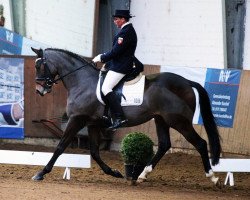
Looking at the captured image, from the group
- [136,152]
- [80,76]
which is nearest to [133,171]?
[136,152]

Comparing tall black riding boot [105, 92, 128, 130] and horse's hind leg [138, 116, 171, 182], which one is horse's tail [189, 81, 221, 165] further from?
tall black riding boot [105, 92, 128, 130]

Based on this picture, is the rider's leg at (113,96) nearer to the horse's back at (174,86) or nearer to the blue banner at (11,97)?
the horse's back at (174,86)

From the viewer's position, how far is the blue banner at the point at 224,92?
16.3 m

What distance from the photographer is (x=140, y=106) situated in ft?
42.5

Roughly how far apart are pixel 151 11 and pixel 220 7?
213 cm

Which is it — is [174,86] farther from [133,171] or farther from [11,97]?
[11,97]

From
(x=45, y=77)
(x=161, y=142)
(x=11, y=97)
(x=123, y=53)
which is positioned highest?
(x=123, y=53)

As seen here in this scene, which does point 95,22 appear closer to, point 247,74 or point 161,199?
point 247,74

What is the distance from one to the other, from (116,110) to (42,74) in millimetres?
1507

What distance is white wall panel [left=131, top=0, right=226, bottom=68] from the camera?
1789cm

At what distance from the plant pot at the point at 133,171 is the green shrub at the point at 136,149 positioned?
0.07 m

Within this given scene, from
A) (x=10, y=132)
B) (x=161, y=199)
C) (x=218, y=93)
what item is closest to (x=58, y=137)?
(x=10, y=132)

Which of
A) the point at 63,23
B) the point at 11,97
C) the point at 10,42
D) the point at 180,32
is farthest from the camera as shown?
the point at 63,23

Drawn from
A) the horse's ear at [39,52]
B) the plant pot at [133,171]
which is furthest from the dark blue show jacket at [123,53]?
the plant pot at [133,171]
